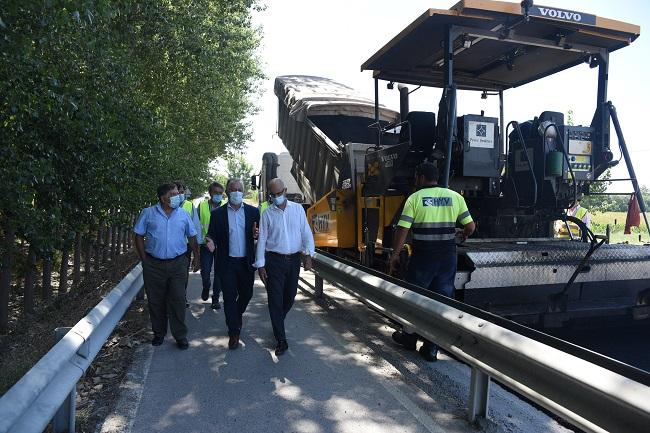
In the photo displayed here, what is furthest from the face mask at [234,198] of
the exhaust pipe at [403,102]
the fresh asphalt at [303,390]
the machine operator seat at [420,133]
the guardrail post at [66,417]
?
the exhaust pipe at [403,102]

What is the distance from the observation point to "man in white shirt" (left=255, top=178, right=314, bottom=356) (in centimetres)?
493

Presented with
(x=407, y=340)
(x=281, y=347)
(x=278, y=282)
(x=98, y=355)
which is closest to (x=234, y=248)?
(x=278, y=282)

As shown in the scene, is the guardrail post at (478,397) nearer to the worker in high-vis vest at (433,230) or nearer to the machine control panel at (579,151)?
the worker in high-vis vest at (433,230)

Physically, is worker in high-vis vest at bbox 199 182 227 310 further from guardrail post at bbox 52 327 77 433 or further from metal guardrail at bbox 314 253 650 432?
guardrail post at bbox 52 327 77 433

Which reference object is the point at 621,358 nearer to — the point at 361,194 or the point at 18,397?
the point at 361,194

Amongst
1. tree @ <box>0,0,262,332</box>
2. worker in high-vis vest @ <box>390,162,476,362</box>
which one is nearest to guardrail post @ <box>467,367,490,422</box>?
worker in high-vis vest @ <box>390,162,476,362</box>

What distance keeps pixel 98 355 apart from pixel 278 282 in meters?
1.98

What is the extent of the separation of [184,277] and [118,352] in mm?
1004

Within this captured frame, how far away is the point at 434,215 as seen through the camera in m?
4.50

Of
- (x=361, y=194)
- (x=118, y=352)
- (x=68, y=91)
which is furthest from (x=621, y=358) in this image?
(x=68, y=91)

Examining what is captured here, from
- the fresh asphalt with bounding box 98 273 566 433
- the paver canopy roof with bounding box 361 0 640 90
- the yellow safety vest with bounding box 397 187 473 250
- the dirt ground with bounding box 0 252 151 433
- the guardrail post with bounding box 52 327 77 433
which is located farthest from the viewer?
the paver canopy roof with bounding box 361 0 640 90

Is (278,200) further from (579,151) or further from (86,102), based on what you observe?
(579,151)

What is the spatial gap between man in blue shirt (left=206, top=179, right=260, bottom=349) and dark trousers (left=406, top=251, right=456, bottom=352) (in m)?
1.78

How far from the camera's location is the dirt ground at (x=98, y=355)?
3829 mm
